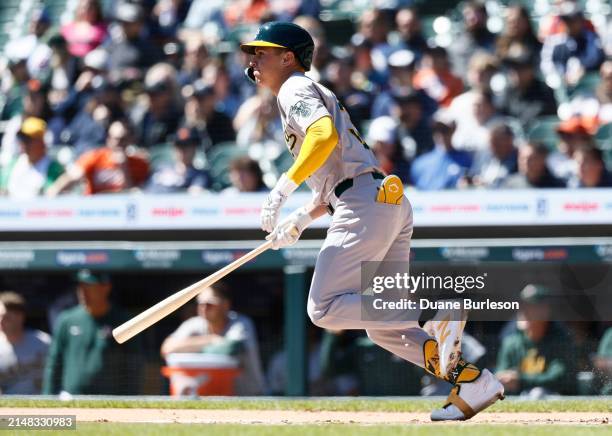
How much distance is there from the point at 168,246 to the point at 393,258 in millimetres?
3467

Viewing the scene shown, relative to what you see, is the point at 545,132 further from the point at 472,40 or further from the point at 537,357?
the point at 537,357

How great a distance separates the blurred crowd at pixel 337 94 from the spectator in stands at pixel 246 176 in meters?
0.01

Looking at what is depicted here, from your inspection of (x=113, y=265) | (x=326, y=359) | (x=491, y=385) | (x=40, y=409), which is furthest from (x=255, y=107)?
(x=491, y=385)

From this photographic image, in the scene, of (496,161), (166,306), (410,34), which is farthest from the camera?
(410,34)

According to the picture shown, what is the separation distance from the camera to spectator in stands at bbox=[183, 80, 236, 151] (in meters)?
9.35

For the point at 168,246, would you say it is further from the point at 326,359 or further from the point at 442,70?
the point at 442,70

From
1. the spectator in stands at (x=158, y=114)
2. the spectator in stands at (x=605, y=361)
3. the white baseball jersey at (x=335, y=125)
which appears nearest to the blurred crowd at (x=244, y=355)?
the spectator in stands at (x=605, y=361)

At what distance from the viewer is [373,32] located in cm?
979

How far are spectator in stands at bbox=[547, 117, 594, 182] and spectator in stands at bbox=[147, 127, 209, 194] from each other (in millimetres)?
2605

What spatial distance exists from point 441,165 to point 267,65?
11.9ft

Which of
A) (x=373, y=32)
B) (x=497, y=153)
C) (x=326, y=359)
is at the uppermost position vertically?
(x=373, y=32)

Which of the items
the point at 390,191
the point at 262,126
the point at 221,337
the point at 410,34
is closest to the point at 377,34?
the point at 410,34

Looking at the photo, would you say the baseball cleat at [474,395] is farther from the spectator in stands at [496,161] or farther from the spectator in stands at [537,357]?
the spectator in stands at [496,161]

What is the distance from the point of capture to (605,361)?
22.4ft
